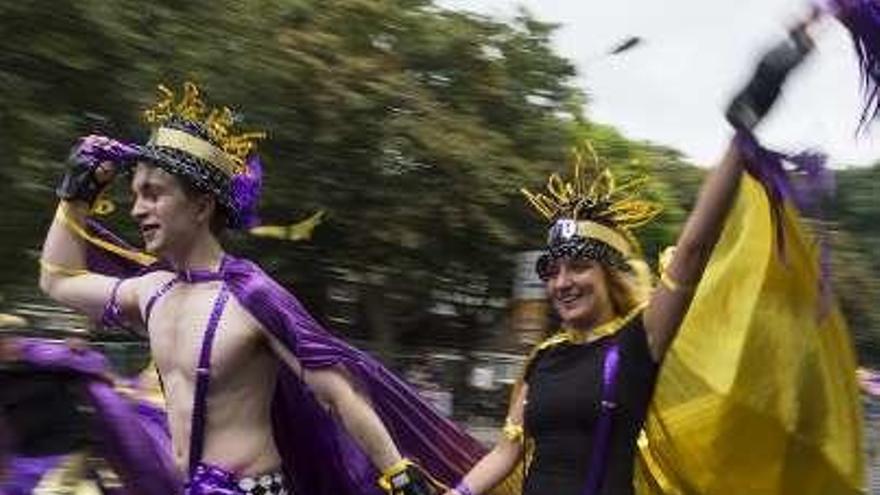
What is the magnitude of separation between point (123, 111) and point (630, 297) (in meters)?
4.69

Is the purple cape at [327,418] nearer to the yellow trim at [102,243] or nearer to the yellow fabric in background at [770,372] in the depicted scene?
the yellow trim at [102,243]

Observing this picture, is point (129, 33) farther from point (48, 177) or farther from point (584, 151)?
point (584, 151)

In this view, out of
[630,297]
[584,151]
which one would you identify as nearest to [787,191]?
[630,297]

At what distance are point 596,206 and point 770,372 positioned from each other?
0.73 meters

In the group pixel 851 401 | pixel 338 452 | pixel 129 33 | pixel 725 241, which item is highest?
pixel 129 33

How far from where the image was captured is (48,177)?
23.5 ft

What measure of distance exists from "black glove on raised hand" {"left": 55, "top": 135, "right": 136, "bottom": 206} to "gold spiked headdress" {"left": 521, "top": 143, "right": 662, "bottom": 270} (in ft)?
3.76

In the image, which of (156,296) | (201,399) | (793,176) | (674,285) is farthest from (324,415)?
(793,176)

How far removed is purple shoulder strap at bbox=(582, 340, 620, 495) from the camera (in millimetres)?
3152

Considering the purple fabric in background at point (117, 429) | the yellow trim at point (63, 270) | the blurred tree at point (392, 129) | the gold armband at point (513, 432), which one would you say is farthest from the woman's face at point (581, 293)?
the blurred tree at point (392, 129)

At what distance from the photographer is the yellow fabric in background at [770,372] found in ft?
9.77

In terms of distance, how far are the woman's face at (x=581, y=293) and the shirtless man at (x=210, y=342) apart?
0.53 metres

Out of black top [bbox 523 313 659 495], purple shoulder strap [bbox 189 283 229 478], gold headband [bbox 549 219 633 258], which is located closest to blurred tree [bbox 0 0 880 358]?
purple shoulder strap [bbox 189 283 229 478]

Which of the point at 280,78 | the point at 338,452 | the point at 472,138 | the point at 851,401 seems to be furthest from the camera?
the point at 472,138
